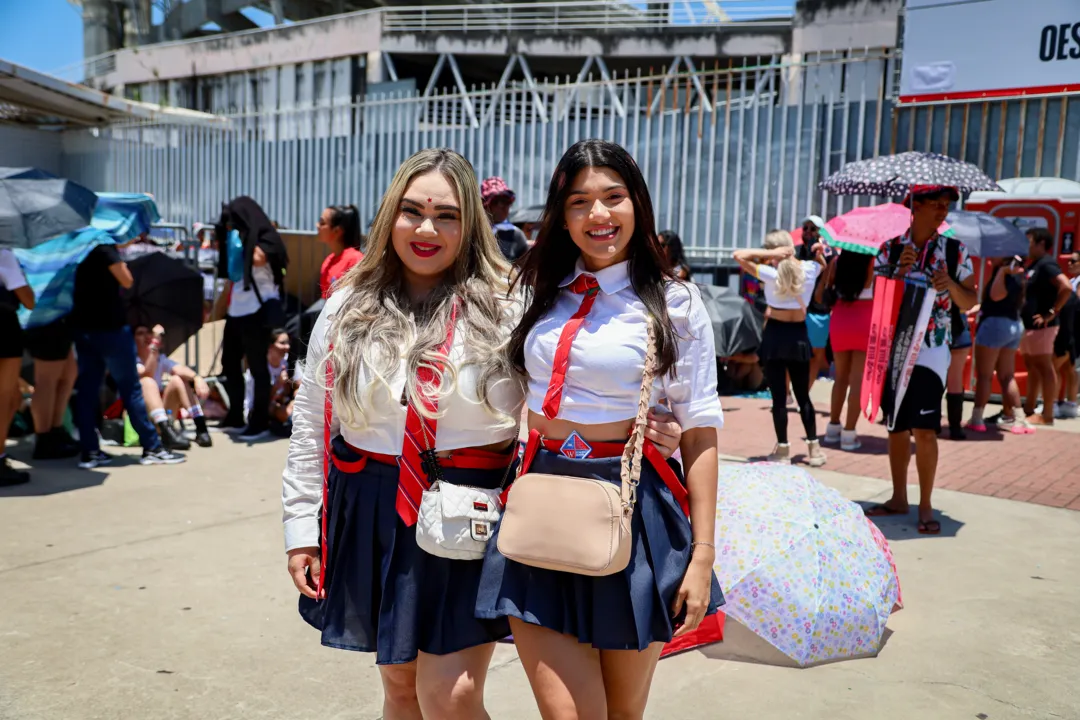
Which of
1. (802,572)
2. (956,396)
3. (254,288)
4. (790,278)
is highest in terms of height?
(790,278)

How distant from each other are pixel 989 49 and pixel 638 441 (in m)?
11.1

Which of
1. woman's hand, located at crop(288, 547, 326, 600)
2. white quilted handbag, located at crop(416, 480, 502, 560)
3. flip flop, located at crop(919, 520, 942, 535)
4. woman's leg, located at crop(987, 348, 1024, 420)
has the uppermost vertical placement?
white quilted handbag, located at crop(416, 480, 502, 560)

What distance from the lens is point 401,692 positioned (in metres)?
2.50

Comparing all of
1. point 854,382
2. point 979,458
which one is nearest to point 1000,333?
point 979,458

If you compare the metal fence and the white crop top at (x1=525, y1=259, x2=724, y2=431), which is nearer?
the white crop top at (x1=525, y1=259, x2=724, y2=431)

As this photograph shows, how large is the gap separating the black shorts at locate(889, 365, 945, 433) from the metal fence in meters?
6.71

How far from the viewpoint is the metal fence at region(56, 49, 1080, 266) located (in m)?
11.1

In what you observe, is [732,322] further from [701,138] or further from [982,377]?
[701,138]

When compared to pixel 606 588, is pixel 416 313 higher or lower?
higher

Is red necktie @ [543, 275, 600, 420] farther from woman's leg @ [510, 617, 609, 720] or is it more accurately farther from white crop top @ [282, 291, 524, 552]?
woman's leg @ [510, 617, 609, 720]

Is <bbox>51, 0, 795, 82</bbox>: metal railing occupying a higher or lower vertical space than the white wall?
higher

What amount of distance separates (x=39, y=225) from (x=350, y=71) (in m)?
22.6

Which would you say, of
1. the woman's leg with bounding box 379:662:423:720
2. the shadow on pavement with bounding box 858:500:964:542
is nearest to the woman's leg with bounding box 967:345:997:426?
the shadow on pavement with bounding box 858:500:964:542

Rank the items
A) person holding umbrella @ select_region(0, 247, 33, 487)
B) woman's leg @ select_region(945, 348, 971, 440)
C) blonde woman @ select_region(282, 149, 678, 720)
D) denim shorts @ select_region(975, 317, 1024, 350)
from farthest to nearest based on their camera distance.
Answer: denim shorts @ select_region(975, 317, 1024, 350) → woman's leg @ select_region(945, 348, 971, 440) → person holding umbrella @ select_region(0, 247, 33, 487) → blonde woman @ select_region(282, 149, 678, 720)
